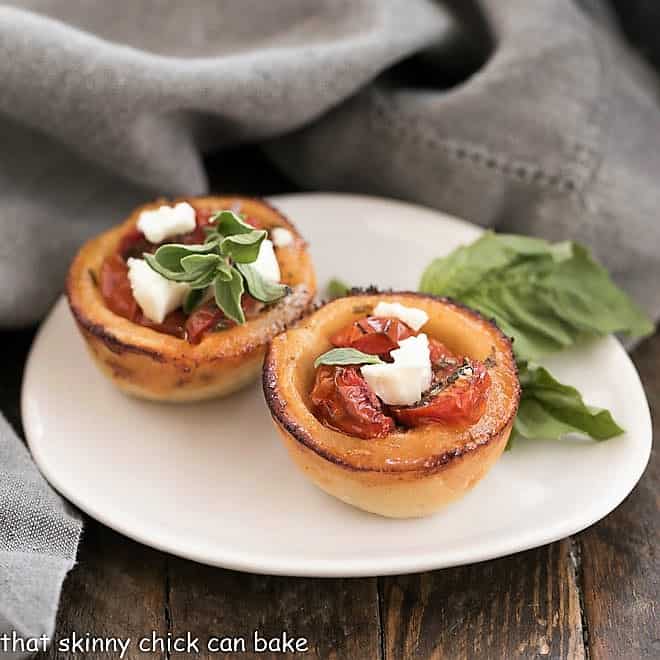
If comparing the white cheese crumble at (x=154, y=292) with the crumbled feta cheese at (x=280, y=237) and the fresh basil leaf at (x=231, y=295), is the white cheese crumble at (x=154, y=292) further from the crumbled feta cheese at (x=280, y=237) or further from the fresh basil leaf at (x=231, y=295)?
the crumbled feta cheese at (x=280, y=237)

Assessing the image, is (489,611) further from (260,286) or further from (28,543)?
(28,543)

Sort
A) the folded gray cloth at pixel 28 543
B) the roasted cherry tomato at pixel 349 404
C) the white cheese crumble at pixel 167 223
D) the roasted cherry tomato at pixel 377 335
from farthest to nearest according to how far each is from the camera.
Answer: the white cheese crumble at pixel 167 223, the roasted cherry tomato at pixel 377 335, the roasted cherry tomato at pixel 349 404, the folded gray cloth at pixel 28 543

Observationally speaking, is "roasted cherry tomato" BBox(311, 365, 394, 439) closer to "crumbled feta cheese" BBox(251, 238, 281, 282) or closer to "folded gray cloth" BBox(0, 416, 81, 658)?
"crumbled feta cheese" BBox(251, 238, 281, 282)

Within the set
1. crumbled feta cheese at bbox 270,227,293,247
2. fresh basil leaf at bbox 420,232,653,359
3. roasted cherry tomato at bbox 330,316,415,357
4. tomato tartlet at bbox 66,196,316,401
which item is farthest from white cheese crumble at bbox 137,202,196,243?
fresh basil leaf at bbox 420,232,653,359

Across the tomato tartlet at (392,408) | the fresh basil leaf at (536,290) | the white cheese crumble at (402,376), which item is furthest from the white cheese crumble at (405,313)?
the fresh basil leaf at (536,290)

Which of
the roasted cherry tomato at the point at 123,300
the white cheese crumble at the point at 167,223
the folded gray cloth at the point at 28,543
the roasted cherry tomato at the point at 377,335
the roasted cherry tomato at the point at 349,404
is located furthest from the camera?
the white cheese crumble at the point at 167,223
